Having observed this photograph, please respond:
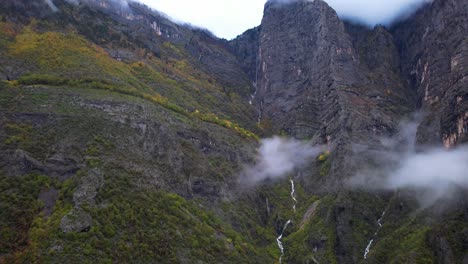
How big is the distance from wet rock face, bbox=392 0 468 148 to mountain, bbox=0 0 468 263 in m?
0.54

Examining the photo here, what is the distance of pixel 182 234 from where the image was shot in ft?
335

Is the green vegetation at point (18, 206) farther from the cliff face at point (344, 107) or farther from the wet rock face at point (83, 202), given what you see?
the cliff face at point (344, 107)

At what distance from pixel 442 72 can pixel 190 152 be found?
272 ft

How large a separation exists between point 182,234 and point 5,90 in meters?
54.5

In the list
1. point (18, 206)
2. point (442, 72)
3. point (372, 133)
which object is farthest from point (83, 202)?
Result: point (442, 72)

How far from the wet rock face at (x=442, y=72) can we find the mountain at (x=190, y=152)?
1.76ft

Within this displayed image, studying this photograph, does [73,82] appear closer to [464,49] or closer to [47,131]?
[47,131]

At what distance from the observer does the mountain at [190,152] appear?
316 ft

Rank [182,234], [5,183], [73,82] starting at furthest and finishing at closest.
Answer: [73,82] < [182,234] < [5,183]

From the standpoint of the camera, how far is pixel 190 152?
13412 cm

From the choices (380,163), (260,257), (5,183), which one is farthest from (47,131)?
(380,163)

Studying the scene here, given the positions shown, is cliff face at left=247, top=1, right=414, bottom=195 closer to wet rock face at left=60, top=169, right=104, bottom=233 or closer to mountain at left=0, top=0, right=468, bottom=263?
mountain at left=0, top=0, right=468, bottom=263

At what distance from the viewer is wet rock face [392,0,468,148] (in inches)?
5236

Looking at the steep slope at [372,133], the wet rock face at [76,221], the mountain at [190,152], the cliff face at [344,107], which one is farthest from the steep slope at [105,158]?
the cliff face at [344,107]
